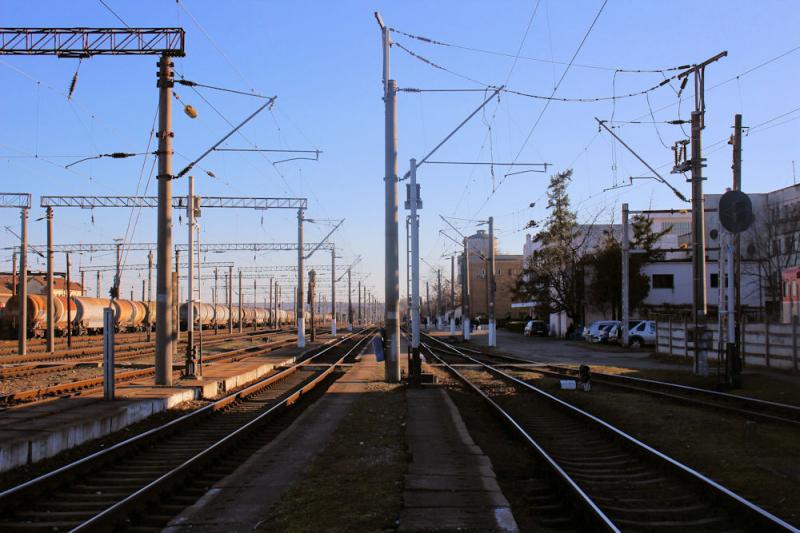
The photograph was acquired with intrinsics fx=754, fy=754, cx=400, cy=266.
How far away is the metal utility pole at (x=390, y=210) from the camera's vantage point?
2297 cm

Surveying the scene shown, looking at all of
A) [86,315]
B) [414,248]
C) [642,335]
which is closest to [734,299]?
[414,248]

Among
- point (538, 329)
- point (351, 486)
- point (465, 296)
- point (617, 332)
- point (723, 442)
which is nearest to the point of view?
point (351, 486)

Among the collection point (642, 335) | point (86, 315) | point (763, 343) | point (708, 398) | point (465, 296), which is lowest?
point (708, 398)

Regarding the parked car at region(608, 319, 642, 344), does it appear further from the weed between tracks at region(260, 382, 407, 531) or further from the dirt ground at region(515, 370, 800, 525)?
the weed between tracks at region(260, 382, 407, 531)

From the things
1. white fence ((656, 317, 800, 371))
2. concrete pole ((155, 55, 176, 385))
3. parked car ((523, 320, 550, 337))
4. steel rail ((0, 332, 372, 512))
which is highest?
concrete pole ((155, 55, 176, 385))

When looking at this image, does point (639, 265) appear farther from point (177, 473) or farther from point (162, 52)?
point (177, 473)

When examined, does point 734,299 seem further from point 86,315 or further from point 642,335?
point 86,315

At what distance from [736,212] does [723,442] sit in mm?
9288

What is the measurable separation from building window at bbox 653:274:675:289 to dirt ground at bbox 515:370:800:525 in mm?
48376

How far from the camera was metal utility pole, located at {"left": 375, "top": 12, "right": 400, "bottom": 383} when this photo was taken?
2297 cm

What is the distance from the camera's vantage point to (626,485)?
946 cm

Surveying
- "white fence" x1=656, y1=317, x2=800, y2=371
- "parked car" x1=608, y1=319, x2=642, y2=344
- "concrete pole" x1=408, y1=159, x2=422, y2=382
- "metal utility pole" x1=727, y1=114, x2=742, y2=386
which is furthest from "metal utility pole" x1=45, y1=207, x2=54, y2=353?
"parked car" x1=608, y1=319, x2=642, y2=344

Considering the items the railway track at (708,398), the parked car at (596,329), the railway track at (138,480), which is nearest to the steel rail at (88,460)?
the railway track at (138,480)

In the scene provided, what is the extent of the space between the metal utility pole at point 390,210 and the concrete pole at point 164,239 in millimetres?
6503
